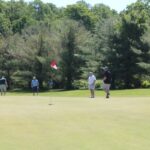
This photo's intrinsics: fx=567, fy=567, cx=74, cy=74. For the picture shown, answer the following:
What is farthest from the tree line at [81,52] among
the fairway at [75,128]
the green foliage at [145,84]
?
the fairway at [75,128]

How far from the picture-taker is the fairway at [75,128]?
1551 cm

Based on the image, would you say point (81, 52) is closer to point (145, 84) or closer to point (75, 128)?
point (145, 84)

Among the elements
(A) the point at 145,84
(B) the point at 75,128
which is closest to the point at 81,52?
A: (A) the point at 145,84

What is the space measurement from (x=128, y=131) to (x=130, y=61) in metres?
57.7

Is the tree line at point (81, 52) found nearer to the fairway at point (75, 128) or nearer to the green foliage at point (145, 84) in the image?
the green foliage at point (145, 84)

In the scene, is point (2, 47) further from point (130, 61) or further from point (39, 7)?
point (39, 7)

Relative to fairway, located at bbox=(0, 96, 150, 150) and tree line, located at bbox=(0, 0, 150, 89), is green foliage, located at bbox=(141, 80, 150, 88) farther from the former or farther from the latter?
fairway, located at bbox=(0, 96, 150, 150)

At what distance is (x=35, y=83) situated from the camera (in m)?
50.1

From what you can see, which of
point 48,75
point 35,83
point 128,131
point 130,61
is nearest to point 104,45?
point 130,61

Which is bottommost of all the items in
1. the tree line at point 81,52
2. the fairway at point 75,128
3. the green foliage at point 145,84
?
the fairway at point 75,128

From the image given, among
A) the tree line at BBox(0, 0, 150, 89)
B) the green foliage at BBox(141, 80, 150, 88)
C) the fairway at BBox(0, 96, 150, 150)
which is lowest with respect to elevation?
the fairway at BBox(0, 96, 150, 150)

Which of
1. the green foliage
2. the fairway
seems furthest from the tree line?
the fairway

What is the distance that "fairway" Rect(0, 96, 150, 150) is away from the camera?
15508 mm

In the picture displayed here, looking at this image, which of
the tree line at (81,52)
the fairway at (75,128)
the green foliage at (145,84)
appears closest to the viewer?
the fairway at (75,128)
